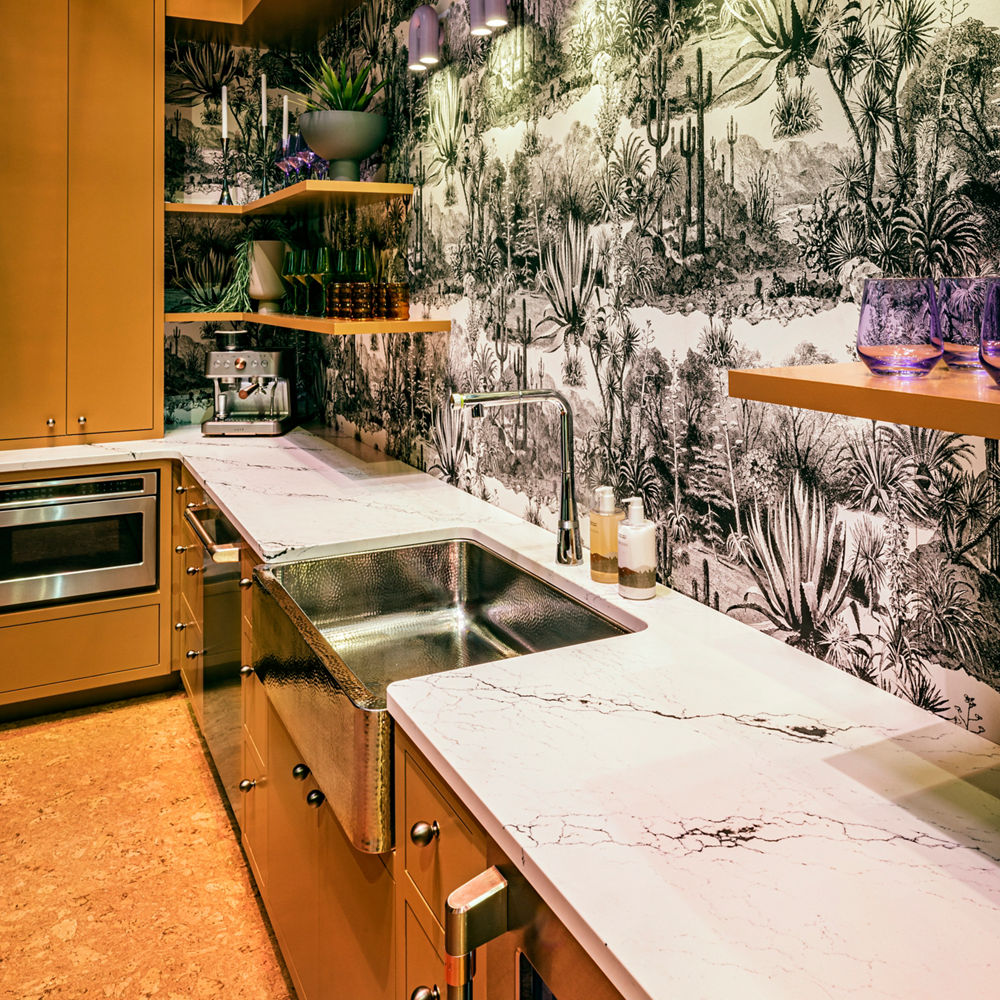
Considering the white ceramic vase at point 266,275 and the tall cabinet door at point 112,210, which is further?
the white ceramic vase at point 266,275

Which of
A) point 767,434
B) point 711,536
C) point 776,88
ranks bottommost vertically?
point 711,536

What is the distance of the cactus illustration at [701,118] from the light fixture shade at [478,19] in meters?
0.77

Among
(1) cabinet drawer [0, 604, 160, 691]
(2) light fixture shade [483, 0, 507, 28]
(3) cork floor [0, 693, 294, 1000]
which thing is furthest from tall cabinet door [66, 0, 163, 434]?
(2) light fixture shade [483, 0, 507, 28]

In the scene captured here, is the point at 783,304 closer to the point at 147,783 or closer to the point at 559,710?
the point at 559,710

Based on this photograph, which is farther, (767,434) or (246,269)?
(246,269)

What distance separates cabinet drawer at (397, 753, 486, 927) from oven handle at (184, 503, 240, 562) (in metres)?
1.11

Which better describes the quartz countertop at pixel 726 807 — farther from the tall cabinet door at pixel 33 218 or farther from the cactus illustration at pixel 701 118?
the tall cabinet door at pixel 33 218

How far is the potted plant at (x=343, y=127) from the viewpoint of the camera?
106 inches

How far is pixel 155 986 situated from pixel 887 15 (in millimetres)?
2218

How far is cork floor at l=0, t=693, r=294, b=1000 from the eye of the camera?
6.30ft

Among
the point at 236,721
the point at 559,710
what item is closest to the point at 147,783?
the point at 236,721

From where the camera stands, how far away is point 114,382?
3.14 m

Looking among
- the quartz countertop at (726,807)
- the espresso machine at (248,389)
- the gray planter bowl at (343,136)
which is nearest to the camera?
the quartz countertop at (726,807)

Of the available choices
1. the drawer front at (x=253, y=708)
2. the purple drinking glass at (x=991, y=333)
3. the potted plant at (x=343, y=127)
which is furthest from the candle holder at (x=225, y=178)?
the purple drinking glass at (x=991, y=333)
